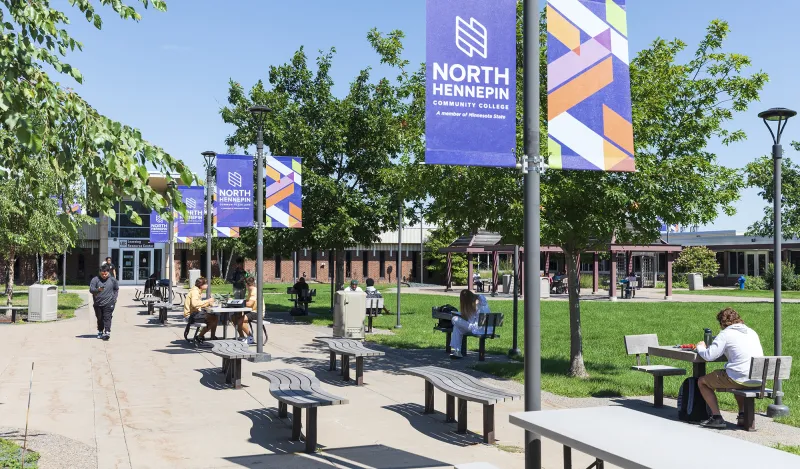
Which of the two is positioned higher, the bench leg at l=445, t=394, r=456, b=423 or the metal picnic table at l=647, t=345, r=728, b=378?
the metal picnic table at l=647, t=345, r=728, b=378

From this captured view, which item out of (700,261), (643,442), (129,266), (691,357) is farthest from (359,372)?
(700,261)

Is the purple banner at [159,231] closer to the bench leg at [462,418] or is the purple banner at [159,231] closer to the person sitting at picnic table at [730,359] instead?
the bench leg at [462,418]

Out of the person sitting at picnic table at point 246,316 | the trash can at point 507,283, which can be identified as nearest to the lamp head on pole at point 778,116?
the person sitting at picnic table at point 246,316

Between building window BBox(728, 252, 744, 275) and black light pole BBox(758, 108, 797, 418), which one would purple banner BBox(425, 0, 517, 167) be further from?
building window BBox(728, 252, 744, 275)

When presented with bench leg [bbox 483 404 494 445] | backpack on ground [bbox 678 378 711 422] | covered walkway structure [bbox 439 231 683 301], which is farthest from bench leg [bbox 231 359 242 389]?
covered walkway structure [bbox 439 231 683 301]

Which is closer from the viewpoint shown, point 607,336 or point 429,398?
point 429,398

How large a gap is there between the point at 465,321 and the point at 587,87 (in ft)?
31.3

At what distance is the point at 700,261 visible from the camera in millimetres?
54969

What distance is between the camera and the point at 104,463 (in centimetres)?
690

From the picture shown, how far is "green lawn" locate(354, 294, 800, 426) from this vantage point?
37.1ft

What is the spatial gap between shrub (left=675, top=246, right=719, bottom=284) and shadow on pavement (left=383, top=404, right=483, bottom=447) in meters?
49.7

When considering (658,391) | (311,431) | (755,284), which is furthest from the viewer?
(755,284)

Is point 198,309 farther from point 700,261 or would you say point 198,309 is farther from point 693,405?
point 700,261

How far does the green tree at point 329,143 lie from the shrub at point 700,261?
37622 millimetres
